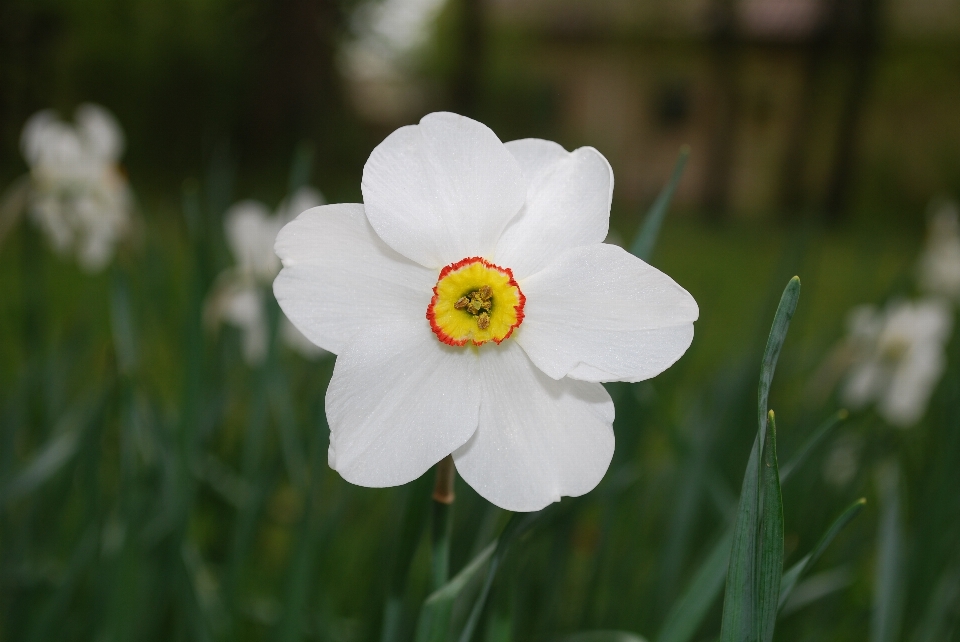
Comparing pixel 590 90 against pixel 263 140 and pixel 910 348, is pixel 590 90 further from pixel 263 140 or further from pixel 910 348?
pixel 910 348

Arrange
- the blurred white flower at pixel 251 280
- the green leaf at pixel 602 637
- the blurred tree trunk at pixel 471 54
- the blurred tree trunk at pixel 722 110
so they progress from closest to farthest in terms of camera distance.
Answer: the green leaf at pixel 602 637, the blurred white flower at pixel 251 280, the blurred tree trunk at pixel 471 54, the blurred tree trunk at pixel 722 110

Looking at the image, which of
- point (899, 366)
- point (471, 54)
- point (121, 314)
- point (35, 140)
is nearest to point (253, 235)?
point (121, 314)

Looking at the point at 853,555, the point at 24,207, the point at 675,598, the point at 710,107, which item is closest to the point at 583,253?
the point at 675,598

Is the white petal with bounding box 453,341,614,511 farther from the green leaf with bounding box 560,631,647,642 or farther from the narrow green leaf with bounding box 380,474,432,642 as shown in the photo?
the green leaf with bounding box 560,631,647,642

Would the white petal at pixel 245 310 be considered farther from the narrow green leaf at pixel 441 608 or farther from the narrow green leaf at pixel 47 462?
the narrow green leaf at pixel 441 608

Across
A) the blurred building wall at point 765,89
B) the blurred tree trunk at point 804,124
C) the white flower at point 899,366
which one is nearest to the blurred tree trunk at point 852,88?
the blurred building wall at point 765,89

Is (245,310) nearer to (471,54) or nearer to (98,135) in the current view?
(98,135)
